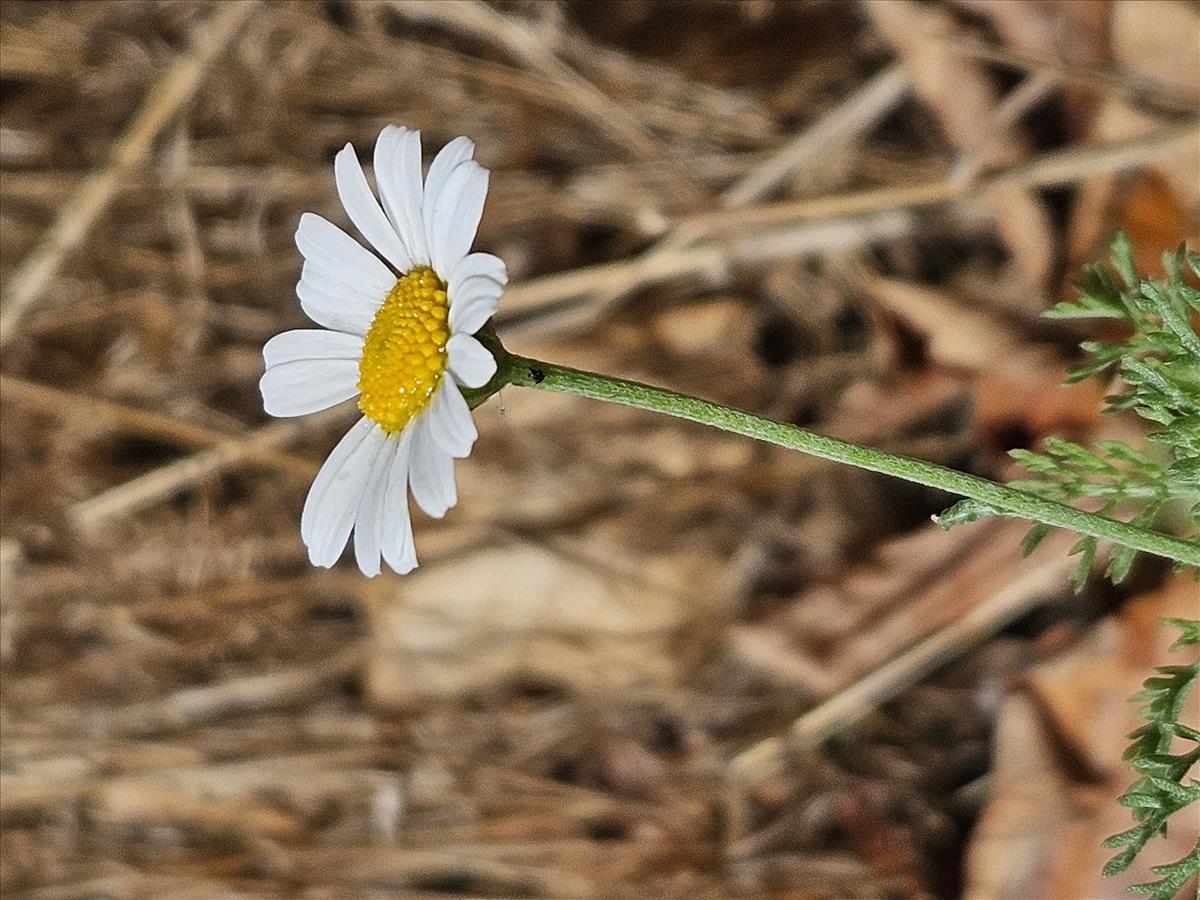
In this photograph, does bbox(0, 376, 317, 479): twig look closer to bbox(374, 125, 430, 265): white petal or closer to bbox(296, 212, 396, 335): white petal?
bbox(296, 212, 396, 335): white petal

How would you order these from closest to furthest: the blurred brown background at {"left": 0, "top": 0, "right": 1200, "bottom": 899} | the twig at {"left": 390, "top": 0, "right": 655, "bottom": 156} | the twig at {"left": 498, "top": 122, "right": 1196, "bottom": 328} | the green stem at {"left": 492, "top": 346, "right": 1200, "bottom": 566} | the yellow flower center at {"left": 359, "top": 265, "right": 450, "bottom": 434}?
the green stem at {"left": 492, "top": 346, "right": 1200, "bottom": 566}
the yellow flower center at {"left": 359, "top": 265, "right": 450, "bottom": 434}
the blurred brown background at {"left": 0, "top": 0, "right": 1200, "bottom": 899}
the twig at {"left": 498, "top": 122, "right": 1196, "bottom": 328}
the twig at {"left": 390, "top": 0, "right": 655, "bottom": 156}

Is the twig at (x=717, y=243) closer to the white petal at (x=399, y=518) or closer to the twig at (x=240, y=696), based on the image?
the twig at (x=240, y=696)

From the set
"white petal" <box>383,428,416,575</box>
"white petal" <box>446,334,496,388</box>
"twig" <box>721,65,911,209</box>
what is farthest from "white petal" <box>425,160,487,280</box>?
"twig" <box>721,65,911,209</box>

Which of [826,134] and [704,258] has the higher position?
[826,134]

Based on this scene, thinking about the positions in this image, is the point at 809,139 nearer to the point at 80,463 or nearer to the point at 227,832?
the point at 80,463

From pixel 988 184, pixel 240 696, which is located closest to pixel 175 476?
pixel 240 696

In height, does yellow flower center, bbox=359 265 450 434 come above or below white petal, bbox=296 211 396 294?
below

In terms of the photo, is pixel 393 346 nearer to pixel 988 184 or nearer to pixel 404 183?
pixel 404 183
